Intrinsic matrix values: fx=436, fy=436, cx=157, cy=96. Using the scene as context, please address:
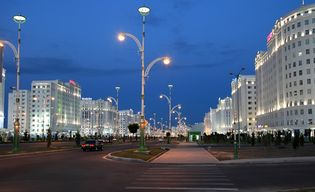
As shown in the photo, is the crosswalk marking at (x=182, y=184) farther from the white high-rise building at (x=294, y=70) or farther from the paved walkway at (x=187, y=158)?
the white high-rise building at (x=294, y=70)

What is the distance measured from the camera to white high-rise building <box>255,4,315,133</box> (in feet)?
426

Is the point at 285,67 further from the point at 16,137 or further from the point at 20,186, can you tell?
the point at 20,186

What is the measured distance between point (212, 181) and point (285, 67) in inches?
4950

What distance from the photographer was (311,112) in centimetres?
12769

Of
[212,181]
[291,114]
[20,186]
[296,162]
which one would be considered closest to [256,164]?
[296,162]

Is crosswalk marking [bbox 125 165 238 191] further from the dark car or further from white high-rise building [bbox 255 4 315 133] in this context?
white high-rise building [bbox 255 4 315 133]

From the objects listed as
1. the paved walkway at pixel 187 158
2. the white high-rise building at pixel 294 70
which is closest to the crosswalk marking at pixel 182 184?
the paved walkway at pixel 187 158

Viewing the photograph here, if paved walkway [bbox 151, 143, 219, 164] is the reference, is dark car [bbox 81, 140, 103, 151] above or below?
above

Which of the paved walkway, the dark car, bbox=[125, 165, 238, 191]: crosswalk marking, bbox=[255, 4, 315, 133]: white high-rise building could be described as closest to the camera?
bbox=[125, 165, 238, 191]: crosswalk marking

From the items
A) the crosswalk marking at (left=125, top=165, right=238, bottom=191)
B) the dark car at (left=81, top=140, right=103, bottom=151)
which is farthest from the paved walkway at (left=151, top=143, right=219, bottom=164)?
the dark car at (left=81, top=140, right=103, bottom=151)

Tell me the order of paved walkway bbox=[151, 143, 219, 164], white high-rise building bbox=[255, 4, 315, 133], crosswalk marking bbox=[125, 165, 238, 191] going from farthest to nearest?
1. white high-rise building bbox=[255, 4, 315, 133]
2. paved walkway bbox=[151, 143, 219, 164]
3. crosswalk marking bbox=[125, 165, 238, 191]

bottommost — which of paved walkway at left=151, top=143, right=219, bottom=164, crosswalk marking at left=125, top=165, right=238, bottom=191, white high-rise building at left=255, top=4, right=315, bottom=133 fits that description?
paved walkway at left=151, top=143, right=219, bottom=164

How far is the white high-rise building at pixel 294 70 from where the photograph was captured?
12988 cm

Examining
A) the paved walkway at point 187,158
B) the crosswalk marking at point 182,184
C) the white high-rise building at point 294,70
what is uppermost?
the white high-rise building at point 294,70
